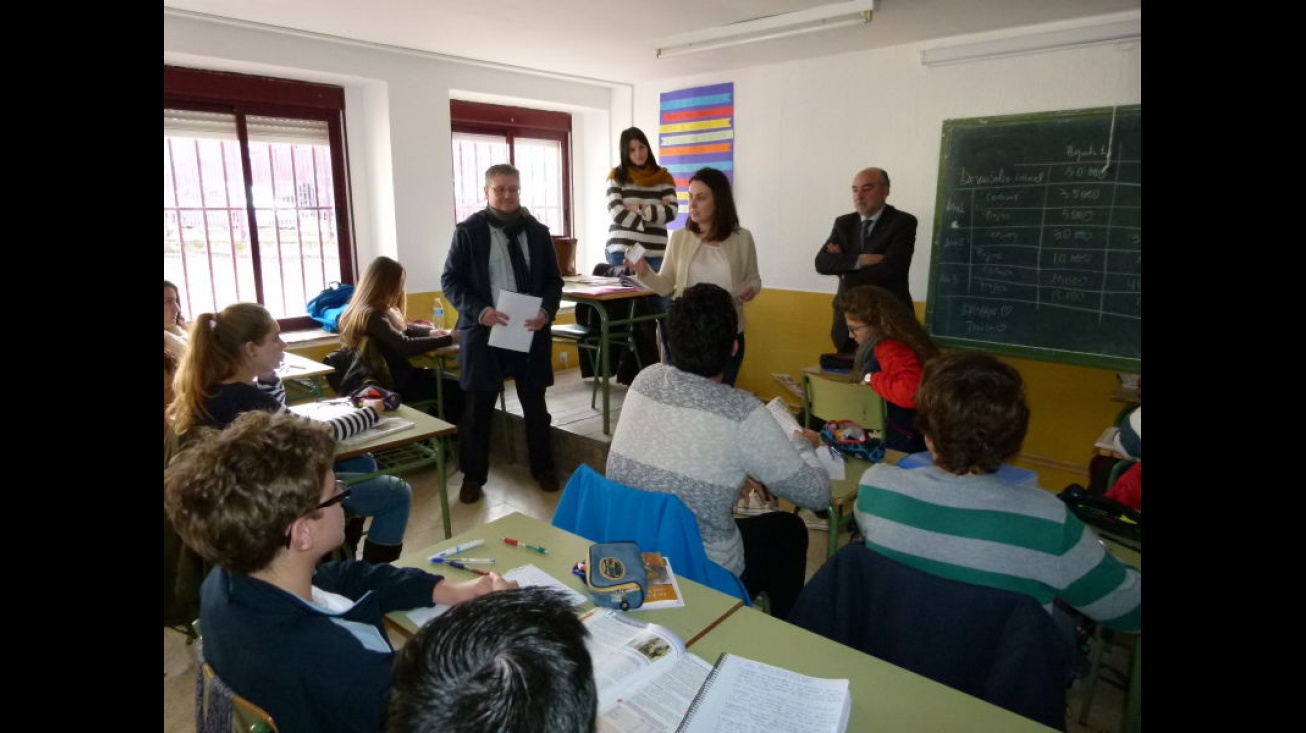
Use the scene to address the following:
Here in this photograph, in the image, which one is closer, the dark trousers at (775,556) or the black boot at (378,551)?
the dark trousers at (775,556)

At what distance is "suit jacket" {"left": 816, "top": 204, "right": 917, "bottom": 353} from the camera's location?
415 cm

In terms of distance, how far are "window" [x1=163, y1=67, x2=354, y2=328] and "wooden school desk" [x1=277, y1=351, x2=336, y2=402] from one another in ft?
3.59

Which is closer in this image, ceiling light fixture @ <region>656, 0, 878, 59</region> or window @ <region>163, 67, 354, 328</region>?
ceiling light fixture @ <region>656, 0, 878, 59</region>

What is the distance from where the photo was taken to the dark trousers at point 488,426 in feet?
12.2

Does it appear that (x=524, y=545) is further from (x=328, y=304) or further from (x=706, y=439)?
(x=328, y=304)

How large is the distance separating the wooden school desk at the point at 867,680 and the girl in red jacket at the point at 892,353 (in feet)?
5.55

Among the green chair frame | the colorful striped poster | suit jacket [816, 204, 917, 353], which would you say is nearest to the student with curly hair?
the green chair frame

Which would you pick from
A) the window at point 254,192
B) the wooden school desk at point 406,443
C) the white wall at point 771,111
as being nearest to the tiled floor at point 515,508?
the wooden school desk at point 406,443

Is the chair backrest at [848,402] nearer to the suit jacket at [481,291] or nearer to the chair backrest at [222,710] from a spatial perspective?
the suit jacket at [481,291]

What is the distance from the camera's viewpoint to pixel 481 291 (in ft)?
11.9

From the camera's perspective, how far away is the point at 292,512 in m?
1.17

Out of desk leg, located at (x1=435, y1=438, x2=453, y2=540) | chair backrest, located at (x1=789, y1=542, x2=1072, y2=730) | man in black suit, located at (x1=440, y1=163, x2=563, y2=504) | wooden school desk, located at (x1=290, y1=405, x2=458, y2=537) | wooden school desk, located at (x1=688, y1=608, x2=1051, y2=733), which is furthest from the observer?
man in black suit, located at (x1=440, y1=163, x2=563, y2=504)

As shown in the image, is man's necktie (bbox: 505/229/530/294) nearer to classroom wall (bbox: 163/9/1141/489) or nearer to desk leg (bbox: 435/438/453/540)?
desk leg (bbox: 435/438/453/540)

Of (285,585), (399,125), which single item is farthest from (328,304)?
(285,585)
